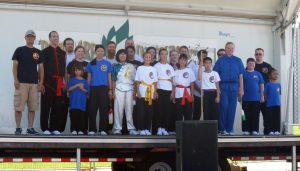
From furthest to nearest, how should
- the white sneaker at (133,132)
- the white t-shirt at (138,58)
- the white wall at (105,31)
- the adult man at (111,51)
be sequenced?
the white t-shirt at (138,58) → the adult man at (111,51) → the white sneaker at (133,132) → the white wall at (105,31)

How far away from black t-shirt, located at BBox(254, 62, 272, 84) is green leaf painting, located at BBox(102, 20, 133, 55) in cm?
246

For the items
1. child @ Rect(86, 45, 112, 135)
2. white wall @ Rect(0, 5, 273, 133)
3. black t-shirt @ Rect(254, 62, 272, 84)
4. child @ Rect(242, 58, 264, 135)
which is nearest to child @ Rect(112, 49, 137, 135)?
child @ Rect(86, 45, 112, 135)

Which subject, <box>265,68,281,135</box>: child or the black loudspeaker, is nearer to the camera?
the black loudspeaker

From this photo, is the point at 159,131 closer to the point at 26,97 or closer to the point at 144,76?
the point at 144,76

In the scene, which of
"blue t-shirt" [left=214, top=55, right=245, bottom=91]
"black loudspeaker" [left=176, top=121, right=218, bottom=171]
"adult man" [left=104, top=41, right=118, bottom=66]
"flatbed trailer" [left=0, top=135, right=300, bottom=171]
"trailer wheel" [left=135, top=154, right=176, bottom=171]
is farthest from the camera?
"blue t-shirt" [left=214, top=55, right=245, bottom=91]

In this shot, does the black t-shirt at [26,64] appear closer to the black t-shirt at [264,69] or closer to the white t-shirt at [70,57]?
the white t-shirt at [70,57]

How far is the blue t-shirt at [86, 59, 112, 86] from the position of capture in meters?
7.76

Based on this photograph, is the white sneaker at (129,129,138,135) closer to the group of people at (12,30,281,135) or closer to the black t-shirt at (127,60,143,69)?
the group of people at (12,30,281,135)

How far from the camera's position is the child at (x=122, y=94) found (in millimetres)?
7754

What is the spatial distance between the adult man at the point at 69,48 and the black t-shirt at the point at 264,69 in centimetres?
327

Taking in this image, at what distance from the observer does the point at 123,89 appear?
7781 mm

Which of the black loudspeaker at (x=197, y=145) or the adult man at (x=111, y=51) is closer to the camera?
the black loudspeaker at (x=197, y=145)

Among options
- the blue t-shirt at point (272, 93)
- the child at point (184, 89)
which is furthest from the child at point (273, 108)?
the child at point (184, 89)

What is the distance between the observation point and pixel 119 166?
27.0ft
